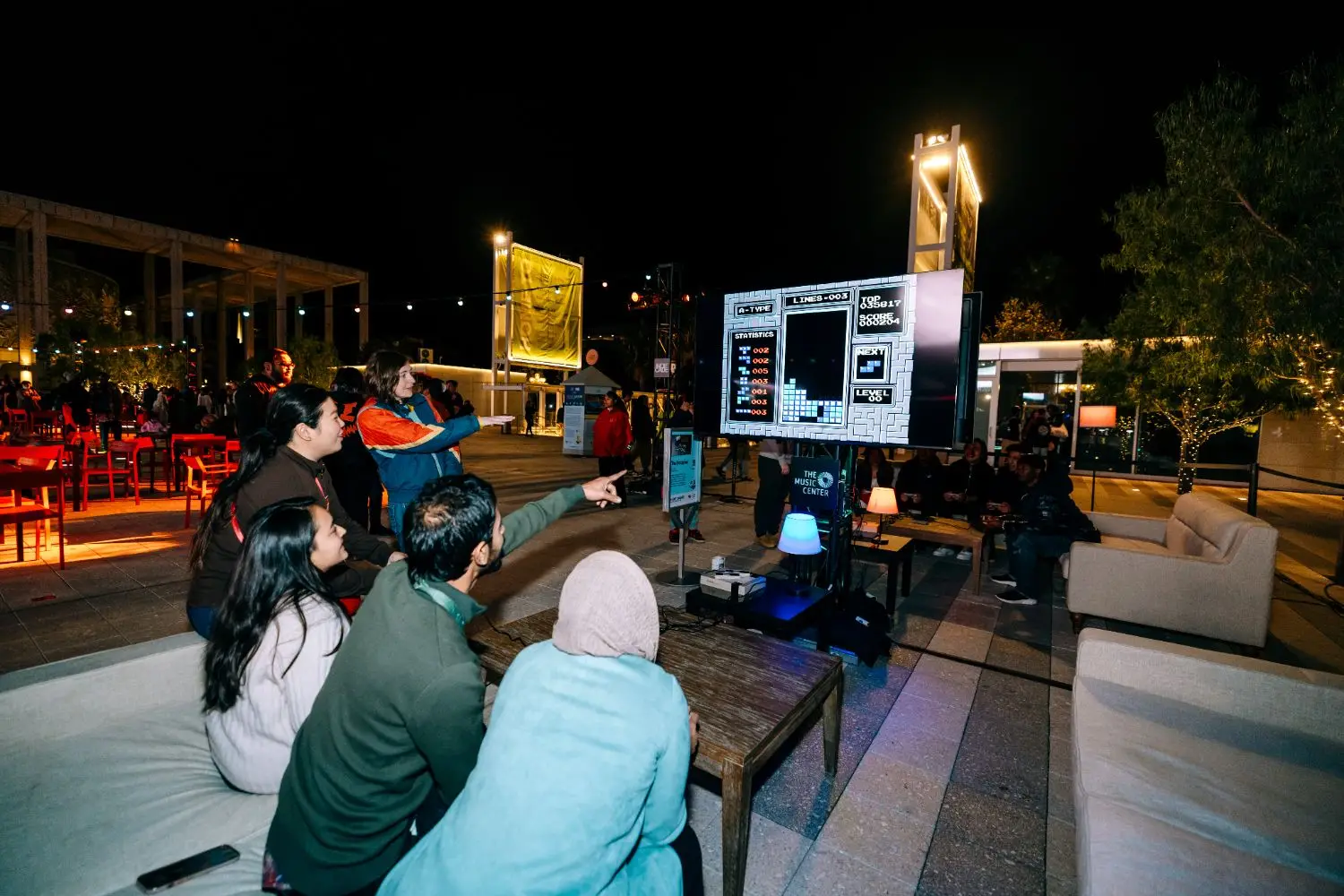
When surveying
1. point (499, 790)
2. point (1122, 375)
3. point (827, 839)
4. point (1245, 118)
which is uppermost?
point (1245, 118)

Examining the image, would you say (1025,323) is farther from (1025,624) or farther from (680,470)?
(680,470)

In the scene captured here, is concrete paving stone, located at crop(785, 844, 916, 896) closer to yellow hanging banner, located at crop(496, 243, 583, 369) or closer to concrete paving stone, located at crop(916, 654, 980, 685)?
concrete paving stone, located at crop(916, 654, 980, 685)

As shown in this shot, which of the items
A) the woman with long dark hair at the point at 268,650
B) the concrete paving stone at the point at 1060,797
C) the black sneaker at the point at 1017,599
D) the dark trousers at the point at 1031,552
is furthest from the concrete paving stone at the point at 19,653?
the dark trousers at the point at 1031,552

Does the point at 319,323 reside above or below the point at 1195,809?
above

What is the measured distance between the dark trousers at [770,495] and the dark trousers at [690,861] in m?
5.49

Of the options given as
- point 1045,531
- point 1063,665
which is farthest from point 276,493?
point 1045,531

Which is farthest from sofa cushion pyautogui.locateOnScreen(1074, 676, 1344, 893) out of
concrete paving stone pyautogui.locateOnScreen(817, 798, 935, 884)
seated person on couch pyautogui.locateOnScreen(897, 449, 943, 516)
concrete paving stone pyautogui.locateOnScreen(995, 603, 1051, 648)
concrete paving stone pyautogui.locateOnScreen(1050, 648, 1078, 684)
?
seated person on couch pyautogui.locateOnScreen(897, 449, 943, 516)

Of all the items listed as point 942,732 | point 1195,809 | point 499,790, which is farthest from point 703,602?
point 499,790

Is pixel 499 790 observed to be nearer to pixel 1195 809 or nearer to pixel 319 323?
pixel 1195 809

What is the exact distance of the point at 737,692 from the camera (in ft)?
7.61

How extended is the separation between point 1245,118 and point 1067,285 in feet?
65.8

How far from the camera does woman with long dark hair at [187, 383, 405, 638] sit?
2344 millimetres

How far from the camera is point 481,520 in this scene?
5.23ft

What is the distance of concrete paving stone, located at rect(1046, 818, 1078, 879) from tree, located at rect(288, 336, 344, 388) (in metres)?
32.4
